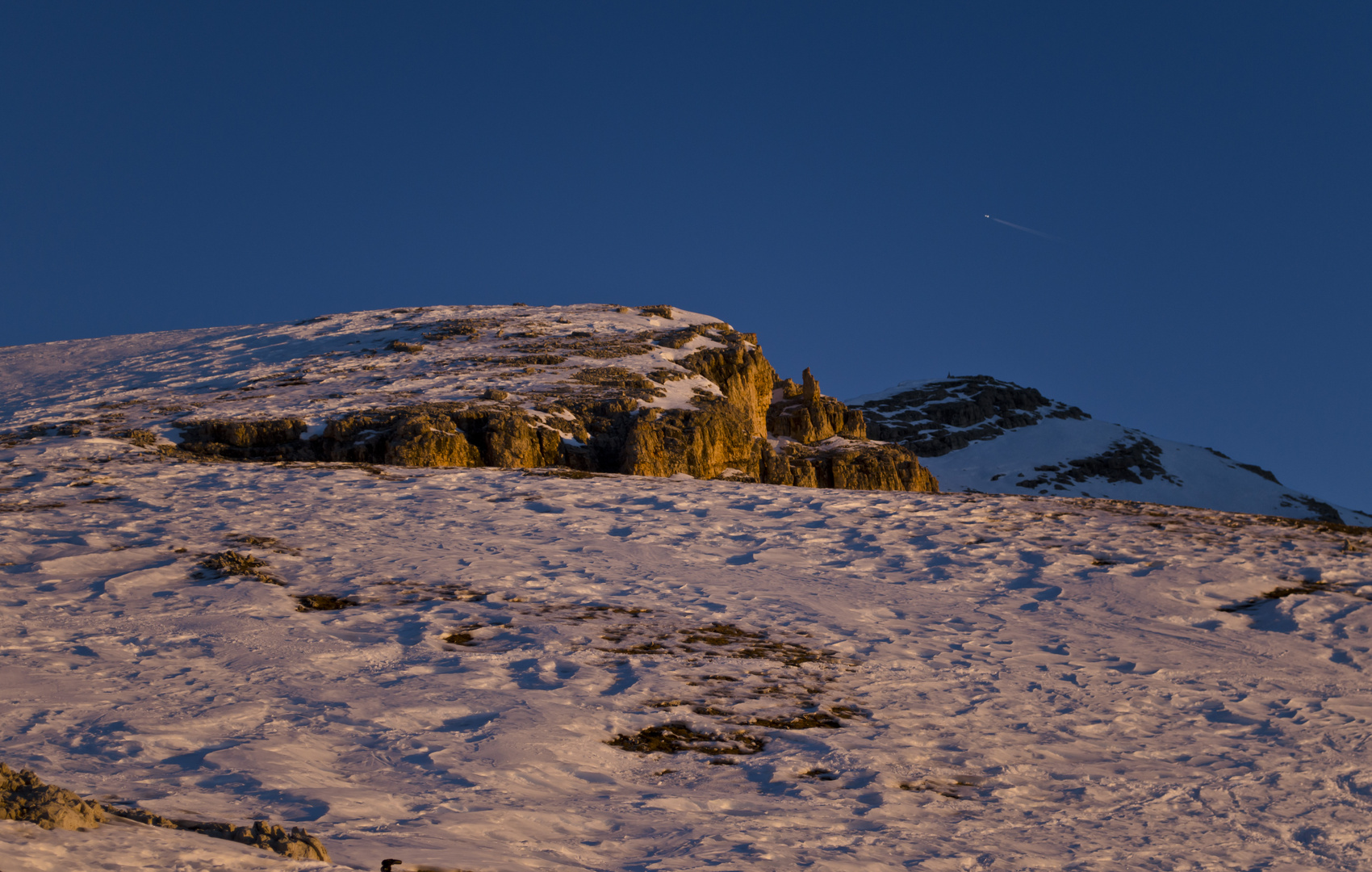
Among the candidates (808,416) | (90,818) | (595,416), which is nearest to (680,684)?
(90,818)

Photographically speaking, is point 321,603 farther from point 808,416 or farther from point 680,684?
point 808,416

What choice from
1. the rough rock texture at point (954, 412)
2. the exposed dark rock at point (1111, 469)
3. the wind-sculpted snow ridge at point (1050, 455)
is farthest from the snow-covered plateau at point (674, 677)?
the rough rock texture at point (954, 412)

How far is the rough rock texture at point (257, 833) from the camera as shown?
5188 millimetres

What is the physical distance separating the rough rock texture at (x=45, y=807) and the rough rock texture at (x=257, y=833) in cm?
43

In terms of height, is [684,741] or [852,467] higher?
[852,467]

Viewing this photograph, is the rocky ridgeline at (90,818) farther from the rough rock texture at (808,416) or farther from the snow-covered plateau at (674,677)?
the rough rock texture at (808,416)

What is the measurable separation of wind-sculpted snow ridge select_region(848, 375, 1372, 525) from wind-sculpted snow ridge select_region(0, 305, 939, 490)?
2255 inches

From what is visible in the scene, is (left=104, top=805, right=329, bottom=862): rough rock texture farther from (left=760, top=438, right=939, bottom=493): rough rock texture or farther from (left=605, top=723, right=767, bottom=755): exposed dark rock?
(left=760, top=438, right=939, bottom=493): rough rock texture

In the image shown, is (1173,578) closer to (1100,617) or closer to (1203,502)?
(1100,617)

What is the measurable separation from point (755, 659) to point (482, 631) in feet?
11.6

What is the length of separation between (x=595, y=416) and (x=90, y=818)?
25966 mm

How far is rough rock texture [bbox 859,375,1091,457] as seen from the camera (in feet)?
426

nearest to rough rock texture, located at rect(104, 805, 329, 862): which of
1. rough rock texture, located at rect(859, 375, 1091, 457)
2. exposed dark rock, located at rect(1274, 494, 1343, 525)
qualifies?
rough rock texture, located at rect(859, 375, 1091, 457)

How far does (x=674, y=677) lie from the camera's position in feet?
33.0
